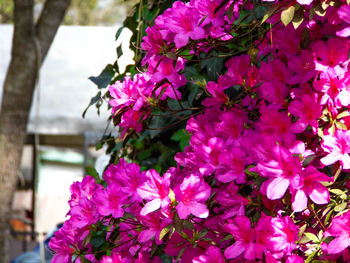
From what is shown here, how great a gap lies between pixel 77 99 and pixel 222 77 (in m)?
4.91

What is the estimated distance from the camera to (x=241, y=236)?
828 mm

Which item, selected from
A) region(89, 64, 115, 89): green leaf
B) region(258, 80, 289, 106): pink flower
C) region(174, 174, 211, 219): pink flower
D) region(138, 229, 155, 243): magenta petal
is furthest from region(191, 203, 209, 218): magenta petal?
region(89, 64, 115, 89): green leaf

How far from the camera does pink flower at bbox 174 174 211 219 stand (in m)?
0.81

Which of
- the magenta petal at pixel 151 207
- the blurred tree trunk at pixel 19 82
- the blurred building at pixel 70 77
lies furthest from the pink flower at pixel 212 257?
the blurred building at pixel 70 77

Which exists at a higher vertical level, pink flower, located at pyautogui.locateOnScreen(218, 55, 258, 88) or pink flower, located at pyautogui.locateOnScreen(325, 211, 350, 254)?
pink flower, located at pyautogui.locateOnScreen(218, 55, 258, 88)

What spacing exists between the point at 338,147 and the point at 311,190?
0.27 ft

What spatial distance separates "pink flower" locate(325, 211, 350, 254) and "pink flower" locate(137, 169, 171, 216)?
25 centimetres

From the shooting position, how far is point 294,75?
873 millimetres

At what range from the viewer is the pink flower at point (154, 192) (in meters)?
0.84

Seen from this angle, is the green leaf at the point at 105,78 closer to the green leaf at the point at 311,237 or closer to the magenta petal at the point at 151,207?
the magenta petal at the point at 151,207

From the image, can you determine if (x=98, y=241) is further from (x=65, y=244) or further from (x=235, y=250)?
(x=235, y=250)

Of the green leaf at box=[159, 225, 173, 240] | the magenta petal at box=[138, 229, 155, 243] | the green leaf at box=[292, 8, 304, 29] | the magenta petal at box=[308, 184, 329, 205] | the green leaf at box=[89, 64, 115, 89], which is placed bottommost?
the magenta petal at box=[138, 229, 155, 243]

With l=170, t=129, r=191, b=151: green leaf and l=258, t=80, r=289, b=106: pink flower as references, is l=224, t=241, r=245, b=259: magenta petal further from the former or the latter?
l=170, t=129, r=191, b=151: green leaf

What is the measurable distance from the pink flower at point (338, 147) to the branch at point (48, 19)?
2.71 metres
